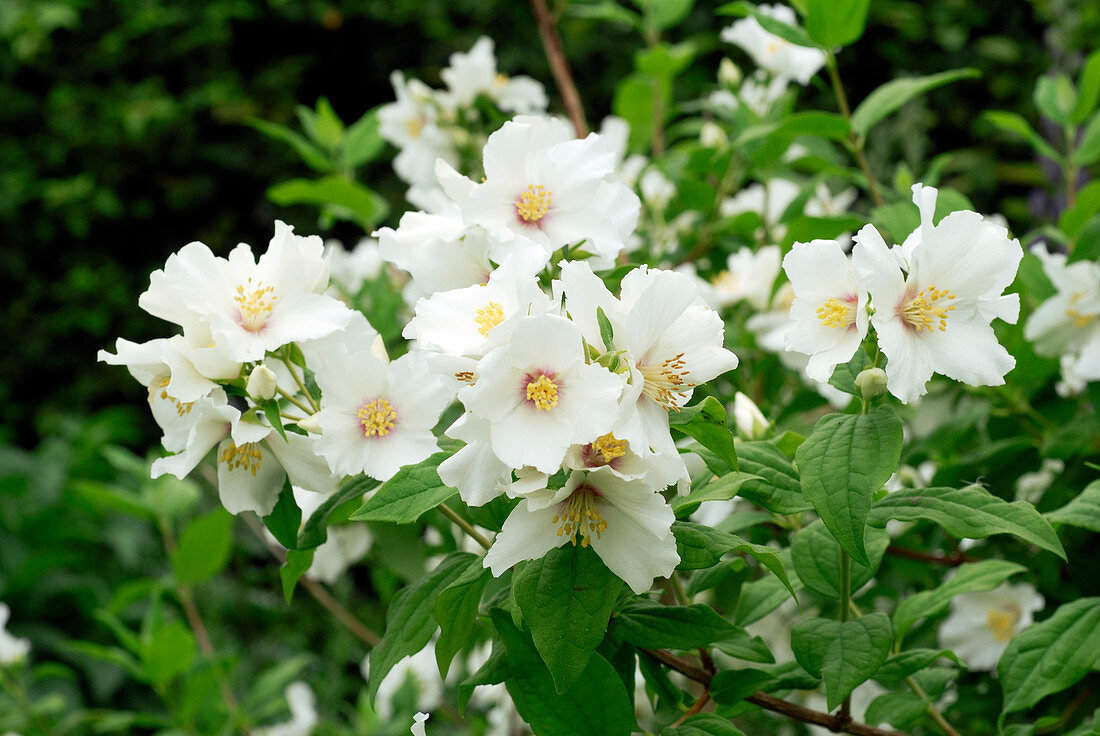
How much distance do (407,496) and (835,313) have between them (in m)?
0.39

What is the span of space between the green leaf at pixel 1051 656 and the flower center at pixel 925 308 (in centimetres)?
40

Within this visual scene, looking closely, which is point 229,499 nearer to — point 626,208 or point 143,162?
point 626,208

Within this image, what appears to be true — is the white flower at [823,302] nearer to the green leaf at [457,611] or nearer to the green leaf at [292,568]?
the green leaf at [457,611]

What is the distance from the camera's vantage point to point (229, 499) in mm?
902

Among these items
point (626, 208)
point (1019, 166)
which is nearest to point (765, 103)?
point (626, 208)

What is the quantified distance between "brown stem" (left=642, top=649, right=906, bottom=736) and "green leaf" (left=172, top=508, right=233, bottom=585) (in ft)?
3.74

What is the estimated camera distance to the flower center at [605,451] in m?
0.74

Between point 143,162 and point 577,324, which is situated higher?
point 577,324

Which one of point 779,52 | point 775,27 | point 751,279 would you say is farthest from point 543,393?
point 779,52

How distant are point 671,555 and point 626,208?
37 cm

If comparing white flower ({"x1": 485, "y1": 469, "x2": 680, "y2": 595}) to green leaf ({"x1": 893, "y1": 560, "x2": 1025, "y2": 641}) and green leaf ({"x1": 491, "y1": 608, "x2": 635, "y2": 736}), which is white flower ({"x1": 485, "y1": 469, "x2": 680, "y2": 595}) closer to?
green leaf ({"x1": 491, "y1": 608, "x2": 635, "y2": 736})

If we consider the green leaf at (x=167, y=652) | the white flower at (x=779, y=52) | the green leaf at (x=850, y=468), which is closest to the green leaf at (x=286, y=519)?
the green leaf at (x=850, y=468)

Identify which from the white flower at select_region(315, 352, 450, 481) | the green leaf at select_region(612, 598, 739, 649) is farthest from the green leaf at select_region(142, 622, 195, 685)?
the green leaf at select_region(612, 598, 739, 649)

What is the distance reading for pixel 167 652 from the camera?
68.3 inches
